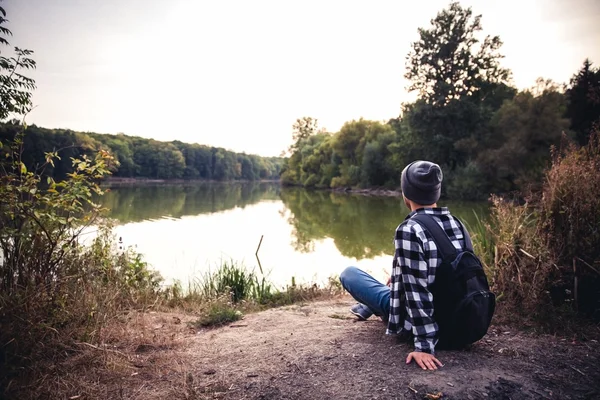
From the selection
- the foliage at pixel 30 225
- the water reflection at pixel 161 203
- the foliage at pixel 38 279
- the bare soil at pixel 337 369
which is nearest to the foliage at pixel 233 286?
the water reflection at pixel 161 203

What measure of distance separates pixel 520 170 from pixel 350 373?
87.6ft

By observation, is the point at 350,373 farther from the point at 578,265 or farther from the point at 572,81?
the point at 572,81

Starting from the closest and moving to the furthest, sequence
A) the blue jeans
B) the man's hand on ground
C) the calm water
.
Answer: the man's hand on ground
the blue jeans
the calm water

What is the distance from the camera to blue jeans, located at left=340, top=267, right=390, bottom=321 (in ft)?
9.22

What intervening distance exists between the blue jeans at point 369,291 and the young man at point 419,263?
0.33 m

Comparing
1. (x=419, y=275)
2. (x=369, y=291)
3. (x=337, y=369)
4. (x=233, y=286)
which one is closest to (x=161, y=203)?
(x=233, y=286)

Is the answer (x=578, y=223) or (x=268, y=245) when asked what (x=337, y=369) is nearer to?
(x=578, y=223)

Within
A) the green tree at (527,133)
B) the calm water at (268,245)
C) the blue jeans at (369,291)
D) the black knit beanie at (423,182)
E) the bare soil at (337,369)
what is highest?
the green tree at (527,133)

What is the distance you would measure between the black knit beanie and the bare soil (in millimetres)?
1024

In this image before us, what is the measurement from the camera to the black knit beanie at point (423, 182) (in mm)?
2299

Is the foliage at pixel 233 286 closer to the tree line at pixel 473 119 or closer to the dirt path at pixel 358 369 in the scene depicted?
the dirt path at pixel 358 369

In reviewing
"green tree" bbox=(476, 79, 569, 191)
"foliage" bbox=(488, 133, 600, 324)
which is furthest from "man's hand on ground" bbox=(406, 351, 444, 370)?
"green tree" bbox=(476, 79, 569, 191)

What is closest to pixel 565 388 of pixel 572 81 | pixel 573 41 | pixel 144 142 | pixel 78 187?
pixel 78 187

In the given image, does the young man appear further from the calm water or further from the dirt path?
the calm water
